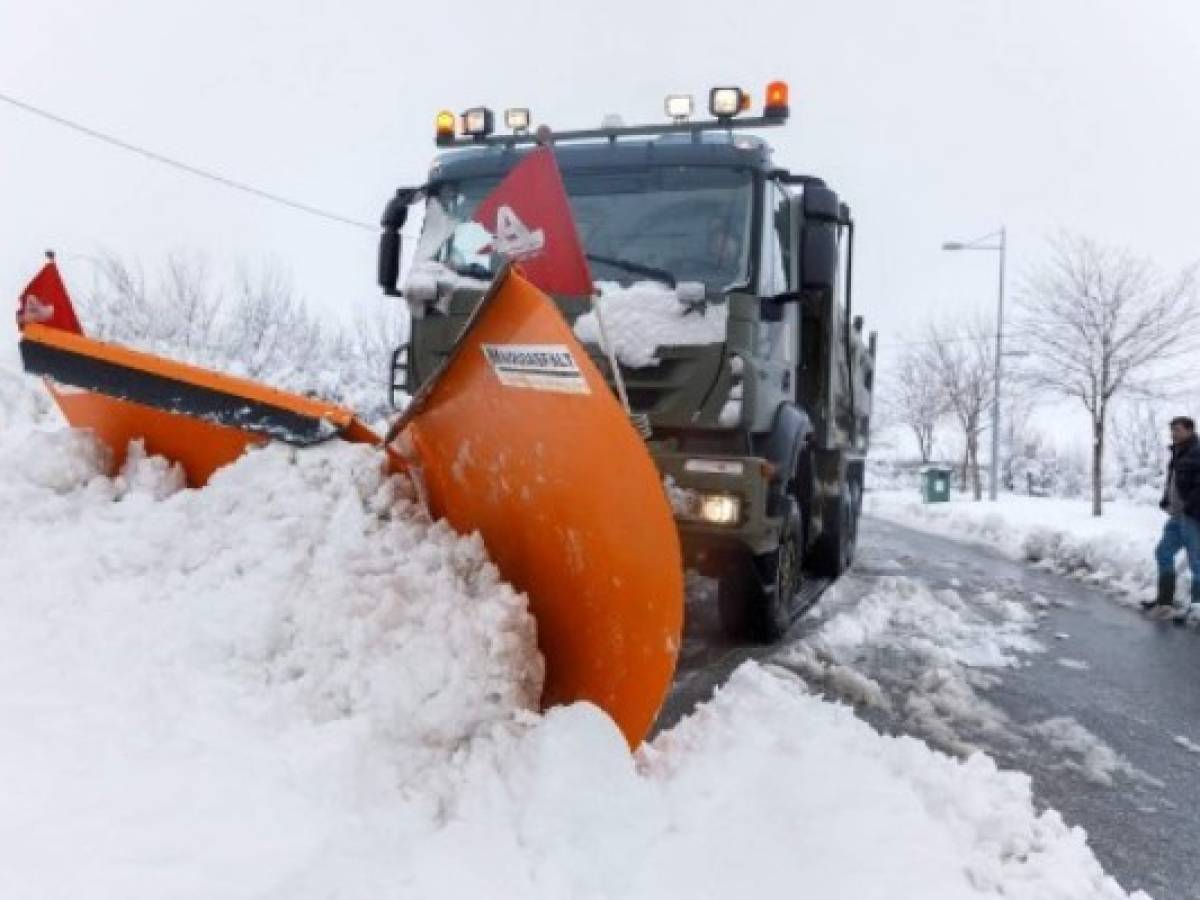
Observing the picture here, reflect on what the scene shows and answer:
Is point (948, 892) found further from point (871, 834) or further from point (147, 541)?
point (147, 541)

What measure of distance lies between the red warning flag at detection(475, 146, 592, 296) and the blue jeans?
6.86 m

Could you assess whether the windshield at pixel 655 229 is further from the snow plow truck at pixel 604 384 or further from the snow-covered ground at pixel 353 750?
the snow-covered ground at pixel 353 750

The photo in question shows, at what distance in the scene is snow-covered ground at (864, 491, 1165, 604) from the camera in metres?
9.62

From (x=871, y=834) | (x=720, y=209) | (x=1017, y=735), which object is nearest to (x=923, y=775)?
(x=871, y=834)

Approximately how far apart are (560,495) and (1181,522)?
6.80 meters

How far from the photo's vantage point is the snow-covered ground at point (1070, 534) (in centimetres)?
962

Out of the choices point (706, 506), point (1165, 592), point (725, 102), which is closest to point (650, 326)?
point (706, 506)

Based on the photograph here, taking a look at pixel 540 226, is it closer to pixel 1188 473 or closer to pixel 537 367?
pixel 537 367

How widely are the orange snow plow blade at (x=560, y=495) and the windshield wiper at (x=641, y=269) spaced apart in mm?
1916

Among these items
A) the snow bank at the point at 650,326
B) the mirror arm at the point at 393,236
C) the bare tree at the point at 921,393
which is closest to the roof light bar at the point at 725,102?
the snow bank at the point at 650,326

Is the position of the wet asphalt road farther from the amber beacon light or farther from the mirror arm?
the amber beacon light

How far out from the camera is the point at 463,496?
3156mm

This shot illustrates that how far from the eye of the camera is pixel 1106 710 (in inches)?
187

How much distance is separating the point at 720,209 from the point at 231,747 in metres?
3.61
